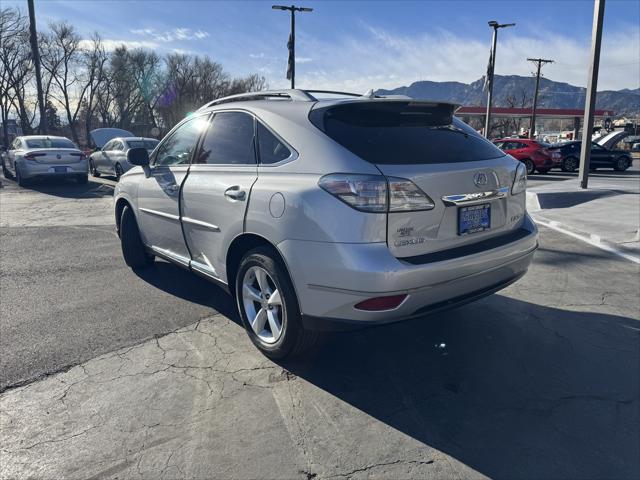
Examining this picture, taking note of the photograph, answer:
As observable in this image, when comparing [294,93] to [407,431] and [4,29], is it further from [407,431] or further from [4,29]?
[4,29]

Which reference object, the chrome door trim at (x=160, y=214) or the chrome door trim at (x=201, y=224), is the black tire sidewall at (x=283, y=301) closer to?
the chrome door trim at (x=201, y=224)

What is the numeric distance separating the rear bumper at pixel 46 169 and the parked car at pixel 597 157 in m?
18.9

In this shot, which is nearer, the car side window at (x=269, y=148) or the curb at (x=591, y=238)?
the car side window at (x=269, y=148)

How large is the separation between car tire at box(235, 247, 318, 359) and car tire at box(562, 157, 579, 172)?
70.3 feet

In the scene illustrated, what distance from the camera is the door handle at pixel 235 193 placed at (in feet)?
10.9

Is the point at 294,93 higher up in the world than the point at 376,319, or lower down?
higher up

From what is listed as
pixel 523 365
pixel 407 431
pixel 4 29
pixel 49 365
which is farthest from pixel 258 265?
pixel 4 29

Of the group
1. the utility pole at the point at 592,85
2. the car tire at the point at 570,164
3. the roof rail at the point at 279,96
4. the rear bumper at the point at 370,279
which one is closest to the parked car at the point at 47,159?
the roof rail at the point at 279,96

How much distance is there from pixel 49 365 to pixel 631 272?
589 cm

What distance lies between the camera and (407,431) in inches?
102

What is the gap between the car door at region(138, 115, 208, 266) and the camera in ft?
13.9

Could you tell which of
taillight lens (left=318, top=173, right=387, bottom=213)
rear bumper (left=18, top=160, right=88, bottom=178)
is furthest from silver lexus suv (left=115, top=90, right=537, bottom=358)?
rear bumper (left=18, top=160, right=88, bottom=178)

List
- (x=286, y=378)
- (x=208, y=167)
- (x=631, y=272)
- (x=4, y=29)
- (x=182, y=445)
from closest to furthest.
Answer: (x=182, y=445), (x=286, y=378), (x=208, y=167), (x=631, y=272), (x=4, y=29)

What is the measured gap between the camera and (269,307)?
131 inches
